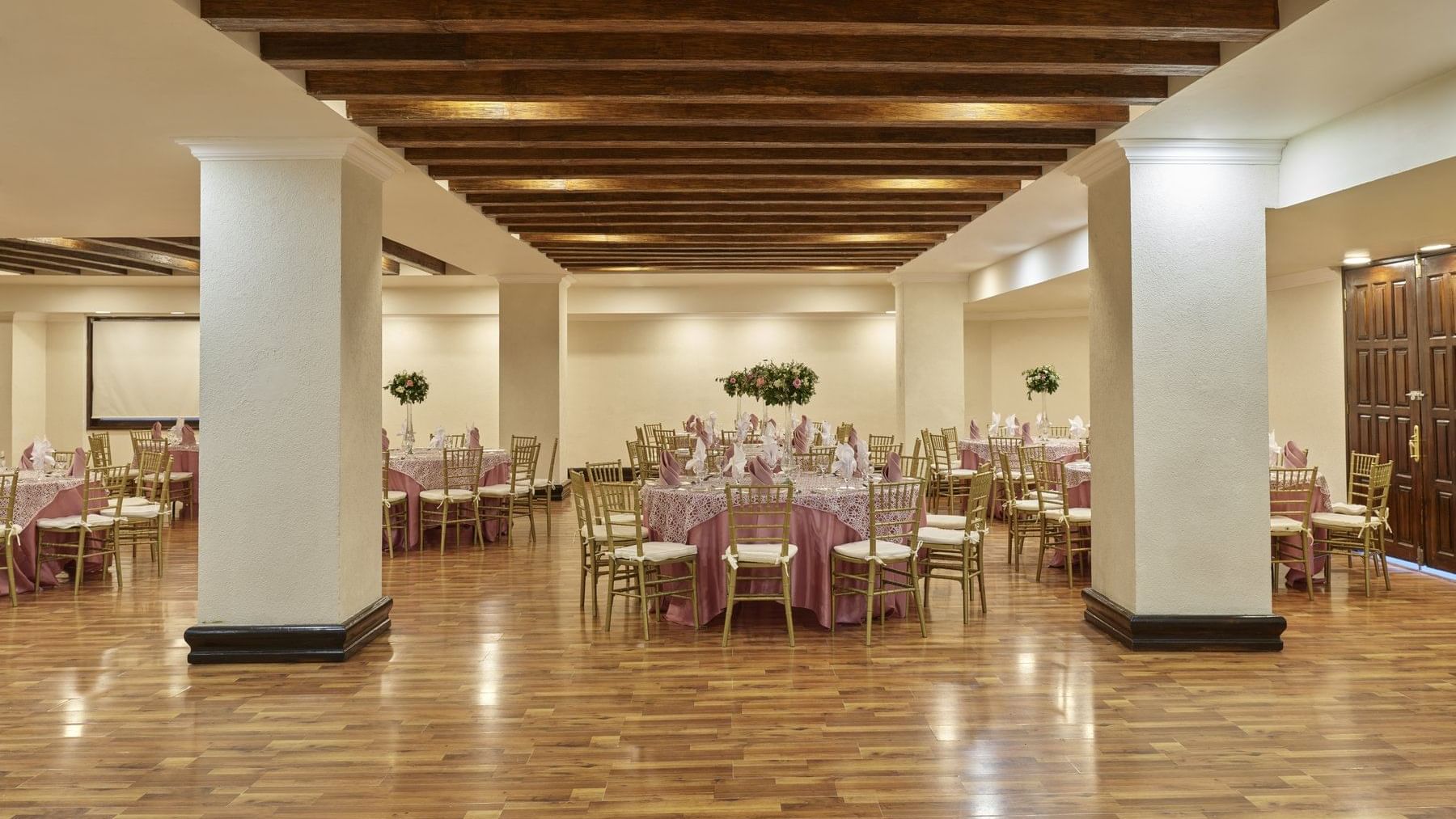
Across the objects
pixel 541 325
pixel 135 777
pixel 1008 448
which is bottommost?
pixel 135 777

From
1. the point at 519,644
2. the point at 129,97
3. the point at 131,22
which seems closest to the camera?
the point at 131,22

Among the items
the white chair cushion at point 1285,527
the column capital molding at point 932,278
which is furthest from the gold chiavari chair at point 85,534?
the column capital molding at point 932,278

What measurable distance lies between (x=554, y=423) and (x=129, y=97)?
26.1 ft

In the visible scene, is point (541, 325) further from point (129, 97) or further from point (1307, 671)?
point (1307, 671)

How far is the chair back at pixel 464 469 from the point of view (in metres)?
8.81

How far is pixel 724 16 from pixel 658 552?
327cm

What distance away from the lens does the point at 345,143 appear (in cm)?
511

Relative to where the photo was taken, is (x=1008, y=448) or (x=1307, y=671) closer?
(x=1307, y=671)

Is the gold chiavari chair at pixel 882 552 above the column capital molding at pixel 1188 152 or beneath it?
beneath

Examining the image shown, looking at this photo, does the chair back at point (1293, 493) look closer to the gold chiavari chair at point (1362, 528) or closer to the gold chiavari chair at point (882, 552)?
the gold chiavari chair at point (1362, 528)

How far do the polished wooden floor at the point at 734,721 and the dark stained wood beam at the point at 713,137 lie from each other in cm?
276

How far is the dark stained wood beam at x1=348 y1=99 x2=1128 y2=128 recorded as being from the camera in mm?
4539

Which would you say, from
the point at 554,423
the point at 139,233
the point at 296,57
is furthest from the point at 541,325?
the point at 296,57
